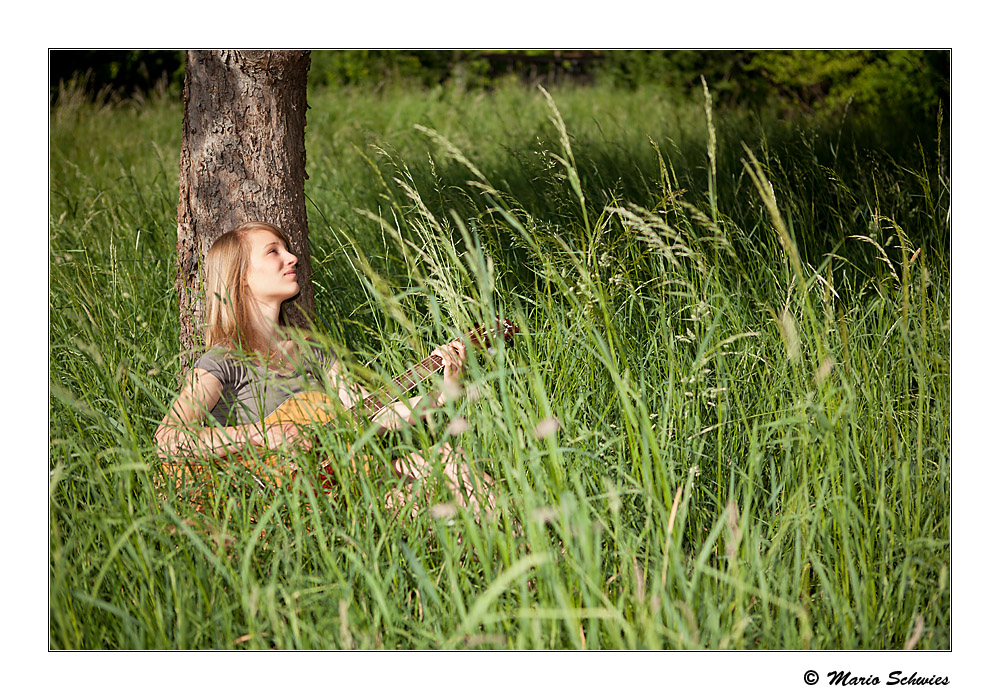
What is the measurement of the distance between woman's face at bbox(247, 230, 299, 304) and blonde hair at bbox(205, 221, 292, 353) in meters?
0.02

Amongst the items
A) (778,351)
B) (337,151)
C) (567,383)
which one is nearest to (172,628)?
(567,383)

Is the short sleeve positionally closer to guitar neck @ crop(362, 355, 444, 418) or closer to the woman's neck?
the woman's neck

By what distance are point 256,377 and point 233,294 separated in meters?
0.29

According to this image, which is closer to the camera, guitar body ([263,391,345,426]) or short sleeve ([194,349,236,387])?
guitar body ([263,391,345,426])

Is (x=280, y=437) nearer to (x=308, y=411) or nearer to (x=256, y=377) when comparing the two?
(x=308, y=411)

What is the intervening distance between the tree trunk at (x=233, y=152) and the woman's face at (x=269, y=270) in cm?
31

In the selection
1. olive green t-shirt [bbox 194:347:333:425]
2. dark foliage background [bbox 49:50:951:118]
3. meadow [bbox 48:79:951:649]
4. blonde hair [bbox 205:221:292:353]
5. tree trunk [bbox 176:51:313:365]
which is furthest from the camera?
dark foliage background [bbox 49:50:951:118]

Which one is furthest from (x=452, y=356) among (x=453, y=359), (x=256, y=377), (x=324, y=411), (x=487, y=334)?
(x=256, y=377)

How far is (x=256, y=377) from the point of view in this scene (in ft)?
6.31

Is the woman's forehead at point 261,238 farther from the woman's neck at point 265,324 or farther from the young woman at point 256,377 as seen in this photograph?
the woman's neck at point 265,324

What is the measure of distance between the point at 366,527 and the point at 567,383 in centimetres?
56

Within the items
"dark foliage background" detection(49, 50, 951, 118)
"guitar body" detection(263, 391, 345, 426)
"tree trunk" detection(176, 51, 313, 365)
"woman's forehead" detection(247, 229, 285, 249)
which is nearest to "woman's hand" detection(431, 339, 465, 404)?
"guitar body" detection(263, 391, 345, 426)

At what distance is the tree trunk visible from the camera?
2.33 meters

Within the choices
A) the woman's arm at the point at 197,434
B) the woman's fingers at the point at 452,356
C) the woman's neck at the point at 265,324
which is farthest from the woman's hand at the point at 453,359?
the woman's neck at the point at 265,324
